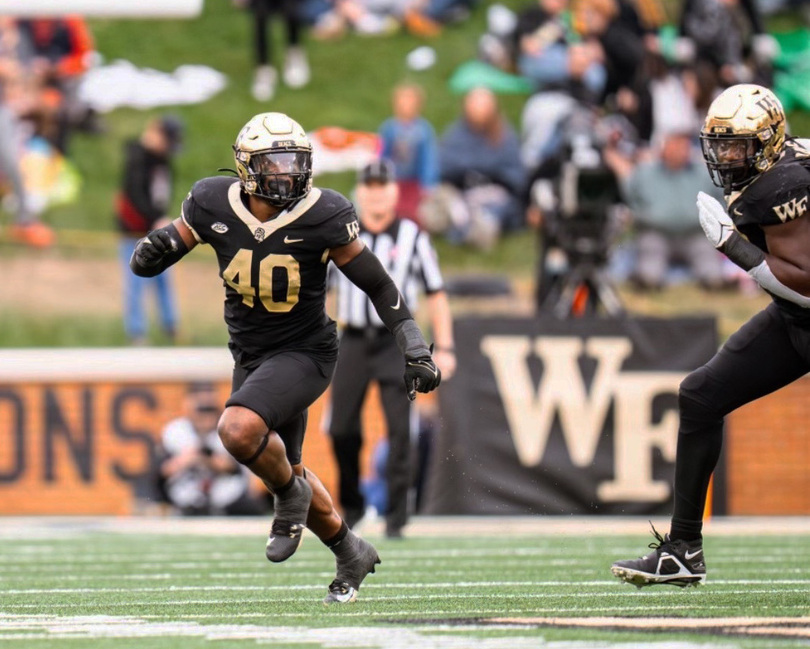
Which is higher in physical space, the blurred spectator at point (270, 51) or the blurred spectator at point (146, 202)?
the blurred spectator at point (270, 51)

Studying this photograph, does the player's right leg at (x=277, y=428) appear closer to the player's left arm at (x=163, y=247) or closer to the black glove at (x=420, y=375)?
the black glove at (x=420, y=375)

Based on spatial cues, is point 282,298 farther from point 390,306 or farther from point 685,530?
point 685,530

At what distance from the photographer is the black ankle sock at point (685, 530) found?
19.9 ft

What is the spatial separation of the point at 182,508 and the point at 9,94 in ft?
14.6

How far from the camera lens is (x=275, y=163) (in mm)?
5719

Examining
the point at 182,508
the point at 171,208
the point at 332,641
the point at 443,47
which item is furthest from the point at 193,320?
the point at 332,641

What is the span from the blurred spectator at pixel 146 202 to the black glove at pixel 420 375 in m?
7.20

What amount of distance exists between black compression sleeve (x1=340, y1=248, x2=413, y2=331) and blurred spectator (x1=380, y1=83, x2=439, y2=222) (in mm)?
7114

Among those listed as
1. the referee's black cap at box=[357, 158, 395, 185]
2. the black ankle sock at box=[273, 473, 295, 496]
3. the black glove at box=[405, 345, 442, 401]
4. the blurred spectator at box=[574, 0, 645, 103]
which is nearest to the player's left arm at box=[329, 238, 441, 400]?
the black glove at box=[405, 345, 442, 401]

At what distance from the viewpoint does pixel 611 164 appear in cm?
1208

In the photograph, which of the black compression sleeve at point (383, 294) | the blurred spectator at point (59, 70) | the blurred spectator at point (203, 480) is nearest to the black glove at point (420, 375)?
the black compression sleeve at point (383, 294)

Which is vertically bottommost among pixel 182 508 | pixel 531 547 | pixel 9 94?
pixel 182 508

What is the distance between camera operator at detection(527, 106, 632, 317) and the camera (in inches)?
462

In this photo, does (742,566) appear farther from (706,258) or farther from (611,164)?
(706,258)
